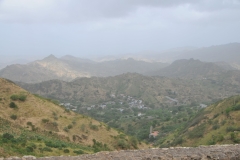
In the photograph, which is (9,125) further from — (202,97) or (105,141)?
(202,97)

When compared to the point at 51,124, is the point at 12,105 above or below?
above

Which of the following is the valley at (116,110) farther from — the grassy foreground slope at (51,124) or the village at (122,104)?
the village at (122,104)

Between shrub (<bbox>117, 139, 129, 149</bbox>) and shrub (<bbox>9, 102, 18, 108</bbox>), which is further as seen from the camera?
shrub (<bbox>9, 102, 18, 108</bbox>)

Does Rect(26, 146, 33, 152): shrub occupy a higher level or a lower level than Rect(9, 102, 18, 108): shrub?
lower

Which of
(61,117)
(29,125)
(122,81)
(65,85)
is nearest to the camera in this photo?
(29,125)

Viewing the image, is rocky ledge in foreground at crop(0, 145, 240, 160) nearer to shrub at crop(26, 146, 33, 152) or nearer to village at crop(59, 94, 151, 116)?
shrub at crop(26, 146, 33, 152)

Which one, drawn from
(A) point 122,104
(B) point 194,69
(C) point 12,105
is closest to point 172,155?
(C) point 12,105

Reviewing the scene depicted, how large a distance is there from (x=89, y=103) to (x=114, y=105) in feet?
32.4

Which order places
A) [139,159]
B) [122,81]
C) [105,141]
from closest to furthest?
[139,159] → [105,141] → [122,81]

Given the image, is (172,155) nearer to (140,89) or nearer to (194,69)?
(140,89)

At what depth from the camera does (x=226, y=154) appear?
9.79 m

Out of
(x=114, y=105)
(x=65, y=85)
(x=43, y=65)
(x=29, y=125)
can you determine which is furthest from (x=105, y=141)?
(x=43, y=65)

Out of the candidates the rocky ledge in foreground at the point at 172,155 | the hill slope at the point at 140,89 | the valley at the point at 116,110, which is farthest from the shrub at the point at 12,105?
the hill slope at the point at 140,89

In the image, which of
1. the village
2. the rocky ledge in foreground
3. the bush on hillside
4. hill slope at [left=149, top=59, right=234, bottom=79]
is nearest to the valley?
the bush on hillside
